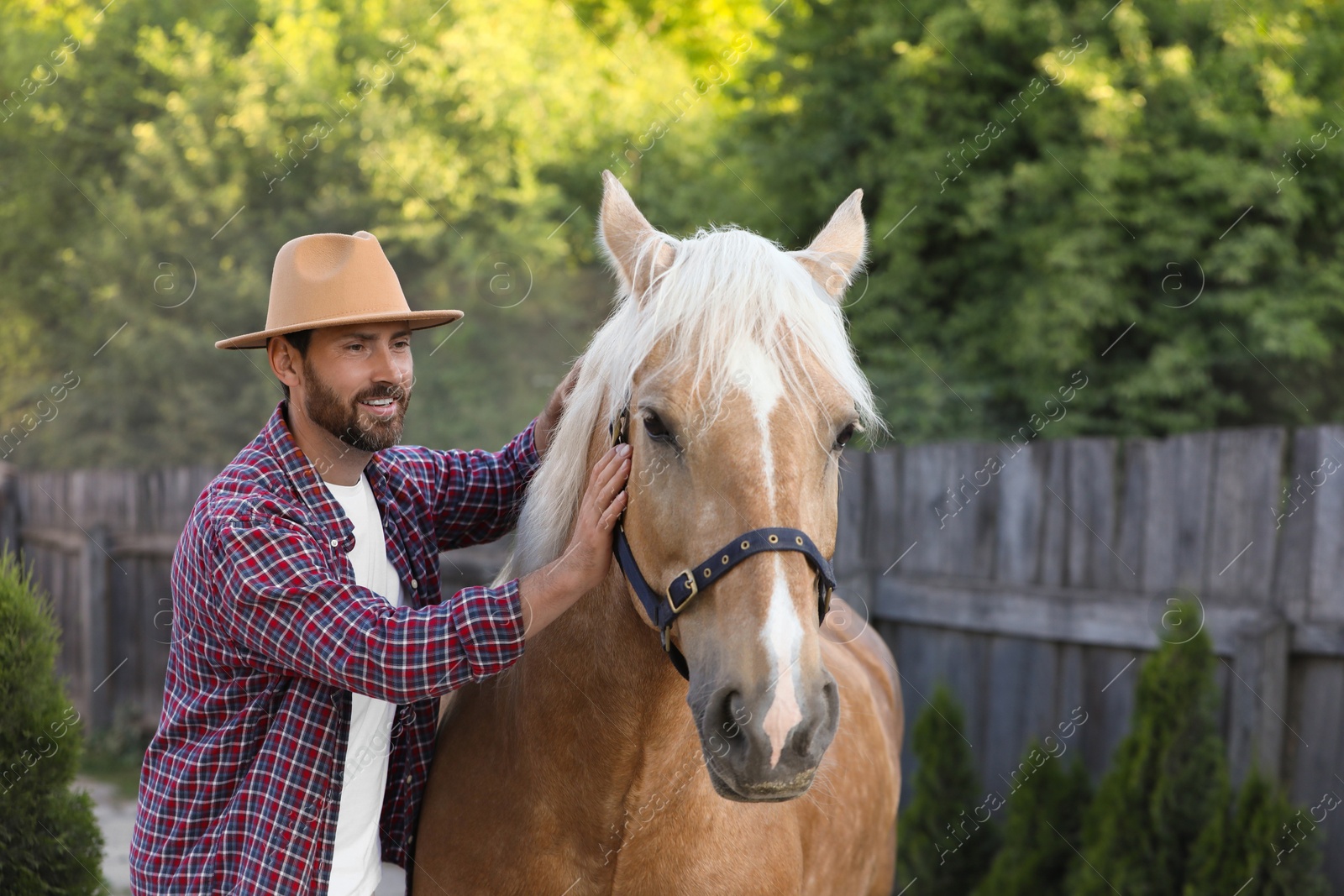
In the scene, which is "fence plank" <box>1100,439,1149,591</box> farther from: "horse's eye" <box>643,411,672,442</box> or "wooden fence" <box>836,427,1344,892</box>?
"horse's eye" <box>643,411,672,442</box>

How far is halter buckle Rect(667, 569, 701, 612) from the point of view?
1.64 metres

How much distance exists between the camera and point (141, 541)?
27.9ft

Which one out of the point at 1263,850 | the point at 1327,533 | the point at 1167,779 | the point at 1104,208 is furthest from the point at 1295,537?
the point at 1104,208

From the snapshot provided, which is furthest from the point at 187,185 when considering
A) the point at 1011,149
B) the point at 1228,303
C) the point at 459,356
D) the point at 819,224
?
the point at 1228,303

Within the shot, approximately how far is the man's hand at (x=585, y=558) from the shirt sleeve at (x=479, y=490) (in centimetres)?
77

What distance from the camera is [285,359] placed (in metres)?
2.19

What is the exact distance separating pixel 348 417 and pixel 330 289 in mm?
262

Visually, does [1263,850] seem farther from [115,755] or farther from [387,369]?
[115,755]

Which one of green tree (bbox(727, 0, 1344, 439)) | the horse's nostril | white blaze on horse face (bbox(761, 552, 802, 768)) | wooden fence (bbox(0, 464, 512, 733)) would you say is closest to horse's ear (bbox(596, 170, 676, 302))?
white blaze on horse face (bbox(761, 552, 802, 768))

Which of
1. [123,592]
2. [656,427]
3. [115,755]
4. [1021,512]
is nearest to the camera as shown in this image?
[656,427]

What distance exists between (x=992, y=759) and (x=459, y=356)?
9.90 metres

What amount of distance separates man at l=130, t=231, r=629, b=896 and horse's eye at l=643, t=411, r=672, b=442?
12cm

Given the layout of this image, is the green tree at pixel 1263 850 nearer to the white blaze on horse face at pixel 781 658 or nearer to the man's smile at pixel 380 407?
the white blaze on horse face at pixel 781 658

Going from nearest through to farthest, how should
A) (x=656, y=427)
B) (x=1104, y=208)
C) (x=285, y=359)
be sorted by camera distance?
1. (x=656, y=427)
2. (x=285, y=359)
3. (x=1104, y=208)
